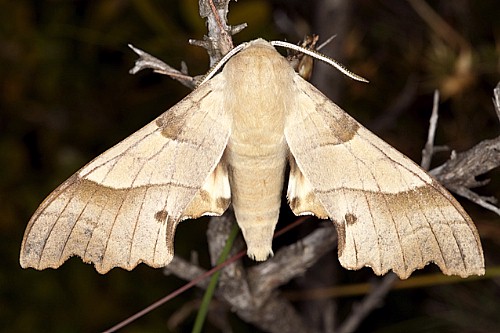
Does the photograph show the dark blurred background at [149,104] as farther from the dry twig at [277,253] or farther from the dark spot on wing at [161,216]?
the dark spot on wing at [161,216]

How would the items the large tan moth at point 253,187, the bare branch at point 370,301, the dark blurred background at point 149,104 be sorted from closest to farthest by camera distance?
the large tan moth at point 253,187
the bare branch at point 370,301
the dark blurred background at point 149,104

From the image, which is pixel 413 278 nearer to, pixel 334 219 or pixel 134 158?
pixel 334 219

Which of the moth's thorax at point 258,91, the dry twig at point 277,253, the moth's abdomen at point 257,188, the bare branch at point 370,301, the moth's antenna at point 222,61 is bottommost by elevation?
the bare branch at point 370,301

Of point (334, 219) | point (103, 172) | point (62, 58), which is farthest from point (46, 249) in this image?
point (62, 58)

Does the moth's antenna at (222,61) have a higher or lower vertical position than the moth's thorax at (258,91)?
higher

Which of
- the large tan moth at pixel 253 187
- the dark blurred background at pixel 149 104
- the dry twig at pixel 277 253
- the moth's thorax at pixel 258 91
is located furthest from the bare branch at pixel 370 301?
the moth's thorax at pixel 258 91

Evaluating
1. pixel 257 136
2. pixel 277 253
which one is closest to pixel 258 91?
pixel 257 136

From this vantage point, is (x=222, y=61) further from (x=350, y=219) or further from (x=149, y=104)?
(x=149, y=104)
